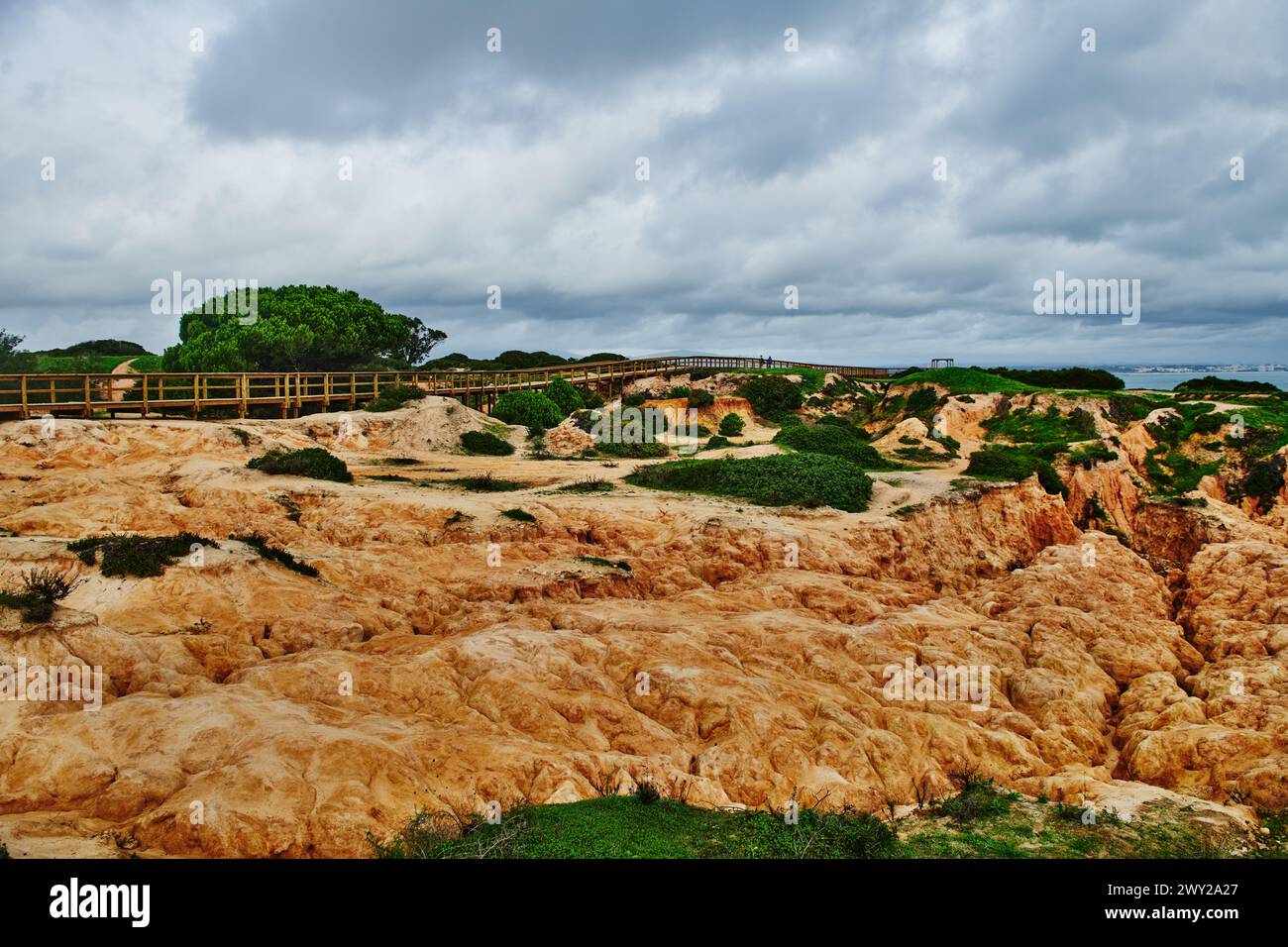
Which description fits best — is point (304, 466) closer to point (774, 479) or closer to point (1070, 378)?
point (774, 479)

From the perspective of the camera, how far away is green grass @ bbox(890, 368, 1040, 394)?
47500 millimetres

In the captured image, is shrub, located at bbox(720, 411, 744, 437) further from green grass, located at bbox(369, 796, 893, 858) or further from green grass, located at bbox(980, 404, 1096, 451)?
green grass, located at bbox(369, 796, 893, 858)

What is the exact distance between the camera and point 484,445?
118 ft

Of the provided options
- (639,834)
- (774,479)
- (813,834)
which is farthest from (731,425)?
(639,834)

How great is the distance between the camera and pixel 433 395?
4094 centimetres

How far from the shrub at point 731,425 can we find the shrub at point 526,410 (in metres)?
11.0

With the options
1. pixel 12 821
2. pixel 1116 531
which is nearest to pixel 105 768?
pixel 12 821

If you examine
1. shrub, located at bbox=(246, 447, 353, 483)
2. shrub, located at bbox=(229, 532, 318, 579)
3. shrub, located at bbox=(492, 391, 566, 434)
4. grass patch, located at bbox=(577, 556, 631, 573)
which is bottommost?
grass patch, located at bbox=(577, 556, 631, 573)

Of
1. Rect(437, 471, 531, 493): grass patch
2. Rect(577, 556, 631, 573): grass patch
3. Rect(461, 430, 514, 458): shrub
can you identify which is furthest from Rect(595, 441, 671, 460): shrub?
Rect(577, 556, 631, 573): grass patch

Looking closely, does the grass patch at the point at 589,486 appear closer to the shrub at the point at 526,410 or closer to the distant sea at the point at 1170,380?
the shrub at the point at 526,410

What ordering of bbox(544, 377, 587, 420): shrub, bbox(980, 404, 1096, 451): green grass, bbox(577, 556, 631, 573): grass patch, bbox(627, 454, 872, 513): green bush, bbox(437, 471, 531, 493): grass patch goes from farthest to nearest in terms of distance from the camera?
bbox(544, 377, 587, 420): shrub < bbox(980, 404, 1096, 451): green grass < bbox(437, 471, 531, 493): grass patch < bbox(627, 454, 872, 513): green bush < bbox(577, 556, 631, 573): grass patch

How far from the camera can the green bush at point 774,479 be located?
82.8 ft

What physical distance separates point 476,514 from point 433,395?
70.7ft

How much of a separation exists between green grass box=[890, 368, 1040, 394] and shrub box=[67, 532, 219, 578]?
147ft
